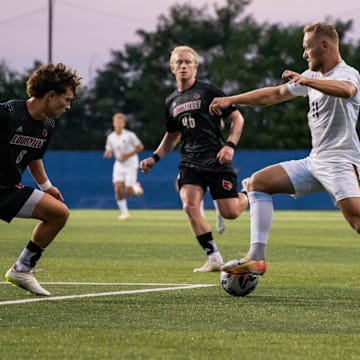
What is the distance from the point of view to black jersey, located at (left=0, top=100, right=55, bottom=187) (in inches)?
334

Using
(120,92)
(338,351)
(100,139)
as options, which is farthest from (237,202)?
(120,92)

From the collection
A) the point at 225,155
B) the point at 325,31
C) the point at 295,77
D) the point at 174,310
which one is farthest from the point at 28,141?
the point at 225,155

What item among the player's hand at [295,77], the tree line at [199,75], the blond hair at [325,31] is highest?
the blond hair at [325,31]

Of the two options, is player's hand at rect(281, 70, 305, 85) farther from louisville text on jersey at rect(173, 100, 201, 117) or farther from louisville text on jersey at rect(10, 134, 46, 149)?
louisville text on jersey at rect(173, 100, 201, 117)

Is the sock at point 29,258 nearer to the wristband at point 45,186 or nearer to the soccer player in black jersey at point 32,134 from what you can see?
the soccer player in black jersey at point 32,134

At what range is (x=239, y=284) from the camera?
8953 millimetres

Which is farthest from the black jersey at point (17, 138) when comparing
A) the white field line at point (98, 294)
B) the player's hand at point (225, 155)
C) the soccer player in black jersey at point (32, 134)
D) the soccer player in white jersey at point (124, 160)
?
the soccer player in white jersey at point (124, 160)

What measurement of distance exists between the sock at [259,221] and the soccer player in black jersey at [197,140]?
2.86 metres

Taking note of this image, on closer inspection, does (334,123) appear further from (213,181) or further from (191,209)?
(213,181)

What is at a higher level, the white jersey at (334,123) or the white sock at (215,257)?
the white jersey at (334,123)

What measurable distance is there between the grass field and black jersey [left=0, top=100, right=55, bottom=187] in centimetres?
93

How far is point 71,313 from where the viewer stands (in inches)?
300

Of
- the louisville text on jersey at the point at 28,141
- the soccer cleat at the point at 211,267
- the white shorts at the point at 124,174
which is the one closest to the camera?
the louisville text on jersey at the point at 28,141

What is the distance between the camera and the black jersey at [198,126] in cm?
1218
